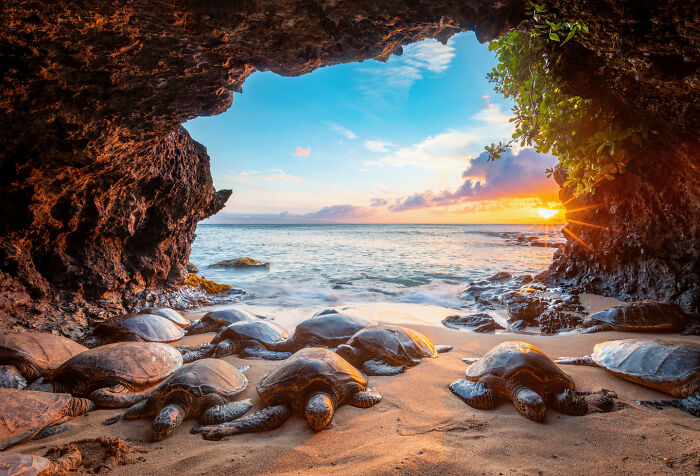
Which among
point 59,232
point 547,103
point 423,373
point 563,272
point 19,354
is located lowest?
point 423,373

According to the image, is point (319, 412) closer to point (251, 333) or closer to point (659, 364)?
point (251, 333)

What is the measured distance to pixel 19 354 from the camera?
12.2 feet

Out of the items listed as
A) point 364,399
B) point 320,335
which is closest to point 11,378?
point 320,335

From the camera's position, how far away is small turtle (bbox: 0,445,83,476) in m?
1.94

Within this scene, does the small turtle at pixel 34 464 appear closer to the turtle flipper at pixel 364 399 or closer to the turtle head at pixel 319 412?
the turtle head at pixel 319 412

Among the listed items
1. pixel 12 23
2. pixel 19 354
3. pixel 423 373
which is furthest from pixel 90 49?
pixel 423 373

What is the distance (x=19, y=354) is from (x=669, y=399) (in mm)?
7554

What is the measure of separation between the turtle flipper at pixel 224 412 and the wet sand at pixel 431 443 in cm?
16

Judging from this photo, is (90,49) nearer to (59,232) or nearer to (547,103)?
(59,232)

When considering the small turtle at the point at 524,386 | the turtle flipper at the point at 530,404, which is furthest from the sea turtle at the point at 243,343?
the turtle flipper at the point at 530,404

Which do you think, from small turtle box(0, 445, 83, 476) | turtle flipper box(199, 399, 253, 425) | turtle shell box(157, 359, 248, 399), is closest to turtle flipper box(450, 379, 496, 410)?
turtle flipper box(199, 399, 253, 425)

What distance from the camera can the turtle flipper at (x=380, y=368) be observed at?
4.00m

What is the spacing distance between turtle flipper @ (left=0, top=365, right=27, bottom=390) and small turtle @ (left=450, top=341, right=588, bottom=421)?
503 centimetres

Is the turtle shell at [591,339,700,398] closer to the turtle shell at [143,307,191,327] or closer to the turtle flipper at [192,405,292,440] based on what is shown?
the turtle flipper at [192,405,292,440]
